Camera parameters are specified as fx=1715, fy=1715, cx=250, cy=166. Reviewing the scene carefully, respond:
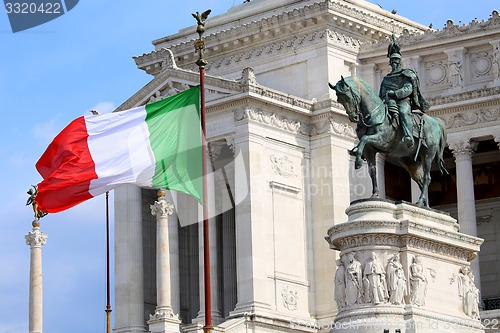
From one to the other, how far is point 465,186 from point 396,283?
26.4 meters

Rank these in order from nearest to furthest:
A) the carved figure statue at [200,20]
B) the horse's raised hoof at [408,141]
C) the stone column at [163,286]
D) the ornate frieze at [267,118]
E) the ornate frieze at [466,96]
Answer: the carved figure statue at [200,20]
the horse's raised hoof at [408,141]
the stone column at [163,286]
the ornate frieze at [267,118]
the ornate frieze at [466,96]

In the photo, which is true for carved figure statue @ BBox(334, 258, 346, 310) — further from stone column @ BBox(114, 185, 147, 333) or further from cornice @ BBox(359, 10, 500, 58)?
cornice @ BBox(359, 10, 500, 58)

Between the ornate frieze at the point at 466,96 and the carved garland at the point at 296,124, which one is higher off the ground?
the ornate frieze at the point at 466,96

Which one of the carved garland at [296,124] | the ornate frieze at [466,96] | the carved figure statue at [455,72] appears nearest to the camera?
the carved garland at [296,124]

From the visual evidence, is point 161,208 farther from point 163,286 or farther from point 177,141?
point 177,141

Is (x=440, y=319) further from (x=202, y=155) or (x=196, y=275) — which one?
(x=196, y=275)

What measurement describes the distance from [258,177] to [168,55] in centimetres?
869

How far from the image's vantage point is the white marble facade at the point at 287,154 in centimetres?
7412

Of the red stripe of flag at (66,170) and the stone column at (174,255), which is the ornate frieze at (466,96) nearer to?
the stone column at (174,255)

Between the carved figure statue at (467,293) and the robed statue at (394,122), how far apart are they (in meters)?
2.47

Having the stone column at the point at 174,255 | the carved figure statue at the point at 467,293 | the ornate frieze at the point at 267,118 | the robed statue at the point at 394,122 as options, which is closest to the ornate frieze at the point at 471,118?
the ornate frieze at the point at 267,118

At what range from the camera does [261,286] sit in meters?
72.8

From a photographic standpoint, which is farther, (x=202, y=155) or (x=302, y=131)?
(x=302, y=131)

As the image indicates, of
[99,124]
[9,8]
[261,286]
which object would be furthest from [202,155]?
[261,286]
